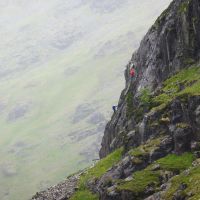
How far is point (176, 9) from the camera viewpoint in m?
89.2

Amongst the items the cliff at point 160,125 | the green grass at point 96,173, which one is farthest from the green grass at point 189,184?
the green grass at point 96,173

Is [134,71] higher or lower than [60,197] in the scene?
higher

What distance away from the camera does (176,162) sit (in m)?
56.7

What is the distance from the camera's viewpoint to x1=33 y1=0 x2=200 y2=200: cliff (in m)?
52.8

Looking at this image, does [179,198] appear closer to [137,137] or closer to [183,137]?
[183,137]

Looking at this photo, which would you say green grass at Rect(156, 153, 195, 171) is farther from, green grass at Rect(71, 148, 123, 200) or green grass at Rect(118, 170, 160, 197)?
green grass at Rect(71, 148, 123, 200)

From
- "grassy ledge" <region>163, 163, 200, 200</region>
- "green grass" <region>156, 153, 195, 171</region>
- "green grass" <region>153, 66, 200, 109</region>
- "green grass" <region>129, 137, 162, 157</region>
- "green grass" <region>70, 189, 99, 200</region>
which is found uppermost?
"green grass" <region>153, 66, 200, 109</region>

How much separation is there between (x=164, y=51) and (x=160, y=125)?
1029 inches

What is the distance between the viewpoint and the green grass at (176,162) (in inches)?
2159

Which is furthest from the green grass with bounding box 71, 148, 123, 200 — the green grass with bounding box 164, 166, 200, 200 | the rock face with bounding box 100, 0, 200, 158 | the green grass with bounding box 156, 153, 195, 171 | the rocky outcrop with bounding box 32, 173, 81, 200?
the green grass with bounding box 164, 166, 200, 200

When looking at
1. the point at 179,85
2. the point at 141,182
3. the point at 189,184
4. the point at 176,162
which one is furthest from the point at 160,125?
the point at 189,184

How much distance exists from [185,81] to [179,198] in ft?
113

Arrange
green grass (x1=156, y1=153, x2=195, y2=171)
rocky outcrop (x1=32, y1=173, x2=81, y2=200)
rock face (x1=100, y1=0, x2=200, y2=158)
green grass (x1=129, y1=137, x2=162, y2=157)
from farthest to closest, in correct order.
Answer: rock face (x1=100, y1=0, x2=200, y2=158)
rocky outcrop (x1=32, y1=173, x2=81, y2=200)
green grass (x1=129, y1=137, x2=162, y2=157)
green grass (x1=156, y1=153, x2=195, y2=171)

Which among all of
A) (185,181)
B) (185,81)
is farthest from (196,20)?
(185,181)
